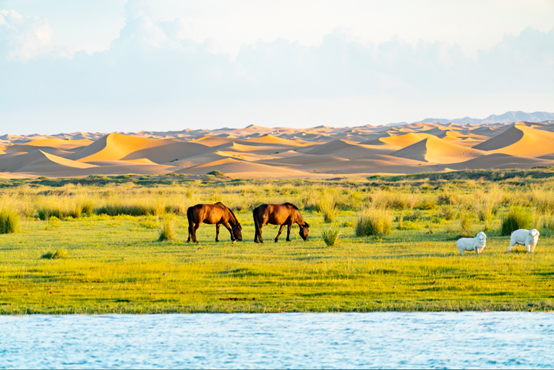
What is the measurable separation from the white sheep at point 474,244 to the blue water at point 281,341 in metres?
5.08

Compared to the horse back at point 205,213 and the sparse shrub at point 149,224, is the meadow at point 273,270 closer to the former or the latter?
the sparse shrub at point 149,224

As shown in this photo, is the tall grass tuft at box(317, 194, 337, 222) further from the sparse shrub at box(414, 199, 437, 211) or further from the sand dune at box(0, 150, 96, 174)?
the sand dune at box(0, 150, 96, 174)

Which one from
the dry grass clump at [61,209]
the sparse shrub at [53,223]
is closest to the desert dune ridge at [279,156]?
the dry grass clump at [61,209]

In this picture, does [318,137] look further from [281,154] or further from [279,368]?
[279,368]

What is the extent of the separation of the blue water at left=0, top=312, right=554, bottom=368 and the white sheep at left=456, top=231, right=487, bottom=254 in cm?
508

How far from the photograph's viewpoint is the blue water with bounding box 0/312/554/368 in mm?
6203

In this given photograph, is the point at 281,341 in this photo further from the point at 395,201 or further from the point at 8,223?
the point at 395,201

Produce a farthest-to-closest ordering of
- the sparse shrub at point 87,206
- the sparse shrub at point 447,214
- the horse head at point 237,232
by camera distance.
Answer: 1. the sparse shrub at point 87,206
2. the sparse shrub at point 447,214
3. the horse head at point 237,232

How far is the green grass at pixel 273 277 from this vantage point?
29.2ft

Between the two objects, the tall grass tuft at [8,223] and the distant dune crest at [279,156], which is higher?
the distant dune crest at [279,156]

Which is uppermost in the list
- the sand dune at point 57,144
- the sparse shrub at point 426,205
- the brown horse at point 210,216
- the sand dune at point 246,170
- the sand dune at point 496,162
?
the sand dune at point 57,144

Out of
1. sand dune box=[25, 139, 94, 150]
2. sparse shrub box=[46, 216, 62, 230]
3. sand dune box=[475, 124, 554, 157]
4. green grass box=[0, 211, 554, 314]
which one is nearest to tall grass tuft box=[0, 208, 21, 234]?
sparse shrub box=[46, 216, 62, 230]

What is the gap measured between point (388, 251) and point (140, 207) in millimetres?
15108

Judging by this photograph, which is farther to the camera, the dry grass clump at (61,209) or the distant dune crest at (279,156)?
the distant dune crest at (279,156)
